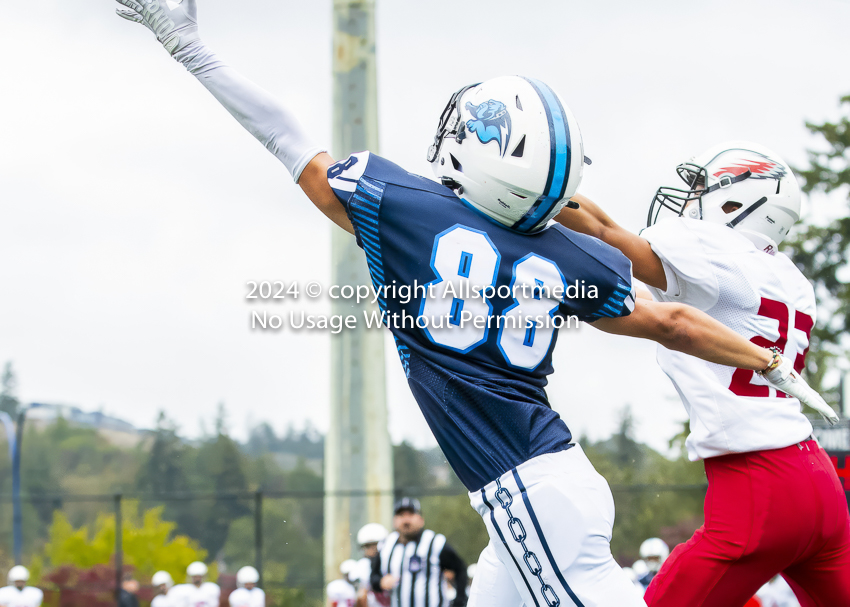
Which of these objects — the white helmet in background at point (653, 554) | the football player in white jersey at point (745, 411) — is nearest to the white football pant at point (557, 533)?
the football player in white jersey at point (745, 411)

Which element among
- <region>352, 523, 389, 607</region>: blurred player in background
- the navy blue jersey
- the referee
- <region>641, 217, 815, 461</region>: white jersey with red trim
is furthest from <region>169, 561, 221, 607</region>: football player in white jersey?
the navy blue jersey

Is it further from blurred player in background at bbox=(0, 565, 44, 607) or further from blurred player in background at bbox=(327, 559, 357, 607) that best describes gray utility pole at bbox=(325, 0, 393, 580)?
blurred player in background at bbox=(0, 565, 44, 607)

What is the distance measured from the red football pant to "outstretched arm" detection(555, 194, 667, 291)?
28.0 inches

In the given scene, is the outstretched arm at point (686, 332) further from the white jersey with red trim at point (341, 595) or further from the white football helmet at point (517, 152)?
the white jersey with red trim at point (341, 595)

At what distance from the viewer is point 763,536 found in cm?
291

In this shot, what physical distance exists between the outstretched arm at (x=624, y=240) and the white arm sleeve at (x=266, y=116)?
3.49ft

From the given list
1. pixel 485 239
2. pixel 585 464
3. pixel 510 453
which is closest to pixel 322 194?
pixel 485 239

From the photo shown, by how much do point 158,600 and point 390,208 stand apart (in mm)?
13656

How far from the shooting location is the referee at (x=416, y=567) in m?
7.72

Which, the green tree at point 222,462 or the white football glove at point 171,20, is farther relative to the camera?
the green tree at point 222,462

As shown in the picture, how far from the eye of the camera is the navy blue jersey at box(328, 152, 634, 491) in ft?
7.91

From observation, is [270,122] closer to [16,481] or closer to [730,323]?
[730,323]

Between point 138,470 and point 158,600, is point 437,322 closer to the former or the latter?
point 158,600

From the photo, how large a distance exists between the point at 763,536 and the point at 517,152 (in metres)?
1.59
